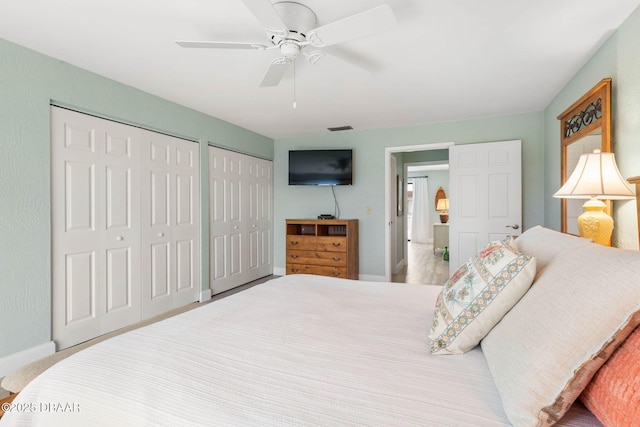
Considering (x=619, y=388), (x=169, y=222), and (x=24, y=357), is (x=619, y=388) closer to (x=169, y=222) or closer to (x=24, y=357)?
(x=24, y=357)

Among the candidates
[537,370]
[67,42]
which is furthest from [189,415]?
[67,42]

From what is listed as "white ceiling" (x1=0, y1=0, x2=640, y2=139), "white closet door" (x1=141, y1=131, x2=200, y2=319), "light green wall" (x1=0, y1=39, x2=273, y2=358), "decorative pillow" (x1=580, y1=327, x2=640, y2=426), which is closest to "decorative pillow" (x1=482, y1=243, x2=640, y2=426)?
"decorative pillow" (x1=580, y1=327, x2=640, y2=426)

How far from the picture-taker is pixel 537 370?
710 mm

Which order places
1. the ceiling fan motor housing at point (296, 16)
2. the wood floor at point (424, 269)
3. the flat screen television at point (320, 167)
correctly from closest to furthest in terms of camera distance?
the ceiling fan motor housing at point (296, 16)
the flat screen television at point (320, 167)
the wood floor at point (424, 269)

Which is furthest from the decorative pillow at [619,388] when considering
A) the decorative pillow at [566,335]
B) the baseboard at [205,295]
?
the baseboard at [205,295]

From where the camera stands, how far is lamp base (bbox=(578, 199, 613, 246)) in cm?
186

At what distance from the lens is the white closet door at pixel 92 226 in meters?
2.46

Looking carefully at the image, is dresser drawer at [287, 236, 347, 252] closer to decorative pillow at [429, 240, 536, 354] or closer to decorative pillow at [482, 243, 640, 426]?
decorative pillow at [429, 240, 536, 354]

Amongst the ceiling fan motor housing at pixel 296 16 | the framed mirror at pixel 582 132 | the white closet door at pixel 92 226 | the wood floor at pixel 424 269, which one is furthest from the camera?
the wood floor at pixel 424 269

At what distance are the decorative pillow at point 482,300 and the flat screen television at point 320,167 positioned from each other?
11.8 ft

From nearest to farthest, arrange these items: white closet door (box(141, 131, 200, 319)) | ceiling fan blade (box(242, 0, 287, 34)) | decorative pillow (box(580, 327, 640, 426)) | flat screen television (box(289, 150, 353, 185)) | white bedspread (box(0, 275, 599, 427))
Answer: decorative pillow (box(580, 327, 640, 426)) → white bedspread (box(0, 275, 599, 427)) → ceiling fan blade (box(242, 0, 287, 34)) → white closet door (box(141, 131, 200, 319)) → flat screen television (box(289, 150, 353, 185))

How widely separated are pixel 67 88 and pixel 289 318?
265cm

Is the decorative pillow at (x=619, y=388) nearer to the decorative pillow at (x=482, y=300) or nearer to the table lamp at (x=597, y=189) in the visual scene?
the decorative pillow at (x=482, y=300)

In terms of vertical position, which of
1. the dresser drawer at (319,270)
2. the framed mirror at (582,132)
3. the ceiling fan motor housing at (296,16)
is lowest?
the dresser drawer at (319,270)
